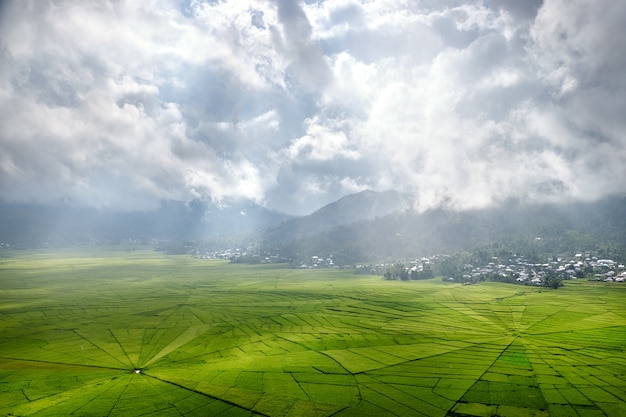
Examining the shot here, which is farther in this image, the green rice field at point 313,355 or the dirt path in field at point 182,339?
the dirt path in field at point 182,339

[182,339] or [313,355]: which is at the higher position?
[182,339]

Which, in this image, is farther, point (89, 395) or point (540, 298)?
point (540, 298)

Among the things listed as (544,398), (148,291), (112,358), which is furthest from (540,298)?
(148,291)

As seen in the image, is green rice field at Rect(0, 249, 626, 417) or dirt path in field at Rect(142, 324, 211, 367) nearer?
green rice field at Rect(0, 249, 626, 417)

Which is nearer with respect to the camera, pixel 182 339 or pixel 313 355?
pixel 313 355

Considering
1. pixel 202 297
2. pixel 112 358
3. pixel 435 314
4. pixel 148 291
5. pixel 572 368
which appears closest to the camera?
pixel 572 368

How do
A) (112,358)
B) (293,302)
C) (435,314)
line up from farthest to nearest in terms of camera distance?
1. (293,302)
2. (435,314)
3. (112,358)

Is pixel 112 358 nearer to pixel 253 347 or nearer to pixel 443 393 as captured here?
pixel 253 347

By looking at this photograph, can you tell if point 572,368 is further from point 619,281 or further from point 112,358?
point 619,281
